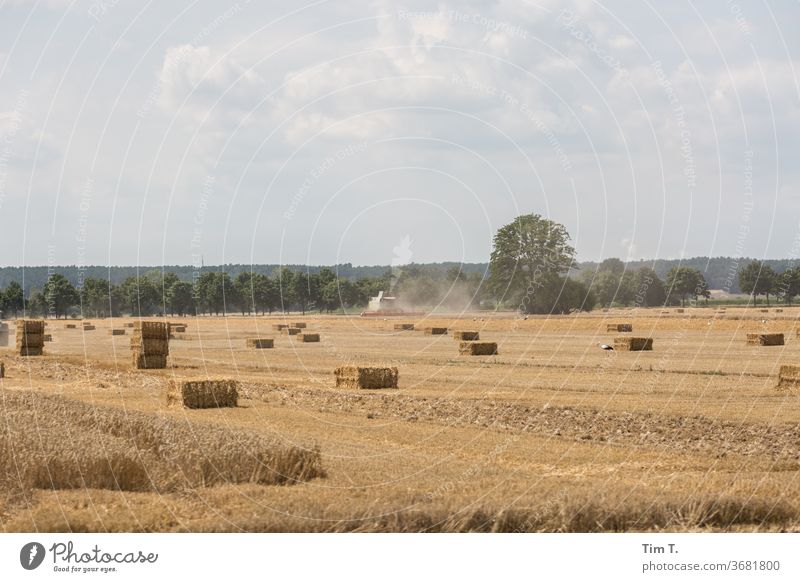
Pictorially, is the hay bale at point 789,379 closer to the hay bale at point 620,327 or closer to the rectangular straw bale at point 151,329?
the rectangular straw bale at point 151,329

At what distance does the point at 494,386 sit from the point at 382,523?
1127 inches

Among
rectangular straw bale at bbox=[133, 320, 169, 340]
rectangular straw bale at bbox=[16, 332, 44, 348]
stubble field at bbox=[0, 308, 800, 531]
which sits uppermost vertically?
rectangular straw bale at bbox=[133, 320, 169, 340]

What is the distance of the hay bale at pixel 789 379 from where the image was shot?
3888cm

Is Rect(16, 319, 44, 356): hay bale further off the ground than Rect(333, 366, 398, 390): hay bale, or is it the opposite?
Rect(16, 319, 44, 356): hay bale

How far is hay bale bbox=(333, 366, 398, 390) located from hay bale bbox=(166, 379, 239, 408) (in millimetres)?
8826

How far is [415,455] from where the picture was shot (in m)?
24.0

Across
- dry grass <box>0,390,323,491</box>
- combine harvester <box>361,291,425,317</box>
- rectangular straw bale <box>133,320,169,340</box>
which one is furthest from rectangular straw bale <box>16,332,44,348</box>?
combine harvester <box>361,291,425,317</box>

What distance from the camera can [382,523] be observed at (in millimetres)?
15664

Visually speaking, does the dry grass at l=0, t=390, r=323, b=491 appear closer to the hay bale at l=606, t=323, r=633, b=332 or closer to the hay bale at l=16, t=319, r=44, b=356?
the hay bale at l=16, t=319, r=44, b=356

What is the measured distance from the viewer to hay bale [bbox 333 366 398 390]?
1690 inches

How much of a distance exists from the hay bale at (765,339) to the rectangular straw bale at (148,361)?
3962 cm

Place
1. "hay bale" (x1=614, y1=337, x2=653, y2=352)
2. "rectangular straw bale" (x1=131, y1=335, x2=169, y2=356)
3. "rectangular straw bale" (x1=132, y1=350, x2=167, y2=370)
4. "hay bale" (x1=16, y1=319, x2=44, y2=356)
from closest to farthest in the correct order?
1. "rectangular straw bale" (x1=131, y1=335, x2=169, y2=356)
2. "rectangular straw bale" (x1=132, y1=350, x2=167, y2=370)
3. "hay bale" (x1=16, y1=319, x2=44, y2=356)
4. "hay bale" (x1=614, y1=337, x2=653, y2=352)
